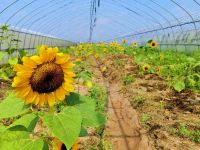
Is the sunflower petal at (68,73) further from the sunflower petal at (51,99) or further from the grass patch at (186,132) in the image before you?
the grass patch at (186,132)

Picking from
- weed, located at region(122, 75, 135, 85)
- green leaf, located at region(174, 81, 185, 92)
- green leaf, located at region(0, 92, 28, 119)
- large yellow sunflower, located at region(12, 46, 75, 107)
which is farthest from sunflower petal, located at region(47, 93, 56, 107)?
weed, located at region(122, 75, 135, 85)

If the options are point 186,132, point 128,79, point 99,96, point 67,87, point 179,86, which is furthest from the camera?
point 128,79

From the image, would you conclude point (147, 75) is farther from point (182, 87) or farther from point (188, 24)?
point (188, 24)

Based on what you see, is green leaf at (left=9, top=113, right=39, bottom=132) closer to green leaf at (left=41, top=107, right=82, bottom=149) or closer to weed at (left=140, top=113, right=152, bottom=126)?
green leaf at (left=41, top=107, right=82, bottom=149)

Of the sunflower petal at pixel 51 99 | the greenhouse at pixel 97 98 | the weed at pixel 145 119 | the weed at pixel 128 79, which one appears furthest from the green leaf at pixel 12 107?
the weed at pixel 128 79

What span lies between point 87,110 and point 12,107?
0.81 feet

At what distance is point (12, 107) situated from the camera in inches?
54.7

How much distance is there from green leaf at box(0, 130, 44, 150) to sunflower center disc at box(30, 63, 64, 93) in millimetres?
154

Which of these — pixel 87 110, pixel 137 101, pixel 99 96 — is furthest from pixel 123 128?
pixel 87 110

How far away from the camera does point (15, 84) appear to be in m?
1.28

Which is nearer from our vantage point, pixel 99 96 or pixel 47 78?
pixel 47 78

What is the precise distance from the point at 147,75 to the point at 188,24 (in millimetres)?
7978

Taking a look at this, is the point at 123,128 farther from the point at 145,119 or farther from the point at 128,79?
the point at 128,79

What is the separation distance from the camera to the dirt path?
3.66m
